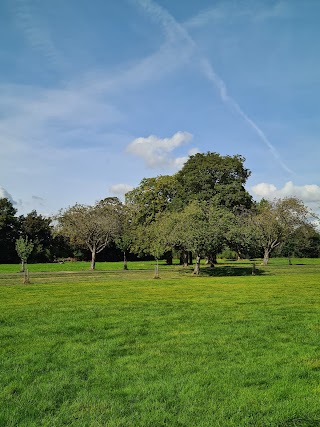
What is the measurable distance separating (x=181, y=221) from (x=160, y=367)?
29.1m

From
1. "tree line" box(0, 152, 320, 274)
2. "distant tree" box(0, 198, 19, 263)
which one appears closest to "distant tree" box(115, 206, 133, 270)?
"tree line" box(0, 152, 320, 274)

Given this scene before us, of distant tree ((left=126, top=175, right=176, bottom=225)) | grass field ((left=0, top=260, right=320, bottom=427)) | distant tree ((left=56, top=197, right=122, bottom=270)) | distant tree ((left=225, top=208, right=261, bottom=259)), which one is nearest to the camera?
grass field ((left=0, top=260, right=320, bottom=427))

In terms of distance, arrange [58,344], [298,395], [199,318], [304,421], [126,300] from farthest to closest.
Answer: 1. [126,300]
2. [199,318]
3. [58,344]
4. [298,395]
5. [304,421]

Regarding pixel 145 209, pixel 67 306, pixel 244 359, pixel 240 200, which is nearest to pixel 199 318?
pixel 244 359

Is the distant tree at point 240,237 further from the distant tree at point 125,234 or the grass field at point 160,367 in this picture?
the grass field at point 160,367

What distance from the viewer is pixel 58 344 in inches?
343

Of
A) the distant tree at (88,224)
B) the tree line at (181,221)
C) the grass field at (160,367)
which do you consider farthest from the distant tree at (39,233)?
the grass field at (160,367)

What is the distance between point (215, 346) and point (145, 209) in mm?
47203

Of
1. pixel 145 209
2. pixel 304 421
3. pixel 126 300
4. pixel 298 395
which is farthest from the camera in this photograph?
pixel 145 209

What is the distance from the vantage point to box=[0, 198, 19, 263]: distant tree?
64.6 m

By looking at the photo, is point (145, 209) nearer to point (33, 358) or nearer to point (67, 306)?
point (67, 306)

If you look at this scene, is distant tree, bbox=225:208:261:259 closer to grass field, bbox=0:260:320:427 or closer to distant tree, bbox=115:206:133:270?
distant tree, bbox=115:206:133:270

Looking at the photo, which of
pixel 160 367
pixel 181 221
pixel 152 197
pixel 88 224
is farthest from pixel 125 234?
pixel 160 367

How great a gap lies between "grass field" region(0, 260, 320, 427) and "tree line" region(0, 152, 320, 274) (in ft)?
70.3
